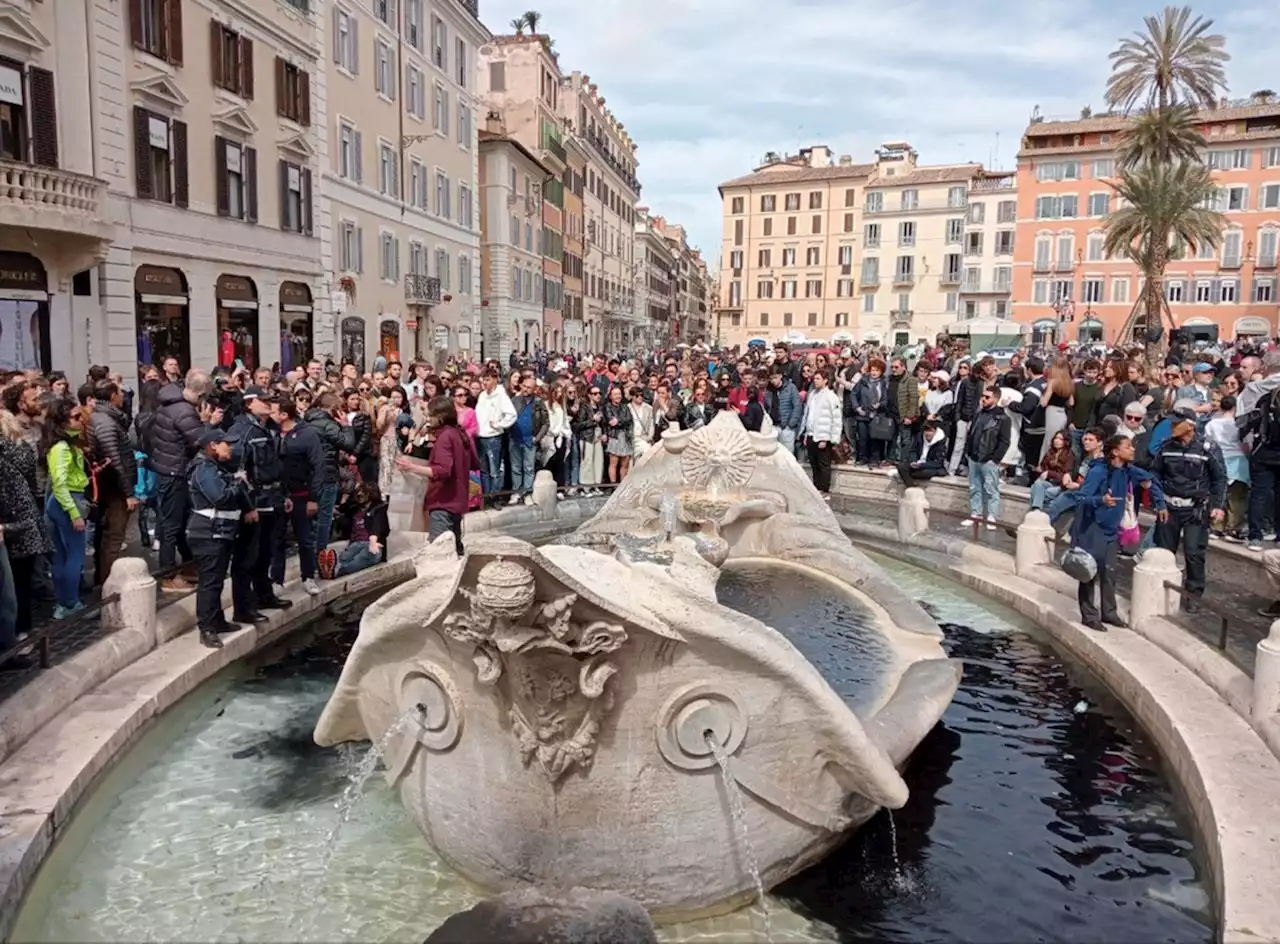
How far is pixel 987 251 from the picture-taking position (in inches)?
2859

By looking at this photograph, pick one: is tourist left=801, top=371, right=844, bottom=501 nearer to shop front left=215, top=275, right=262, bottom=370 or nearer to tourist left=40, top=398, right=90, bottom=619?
tourist left=40, top=398, right=90, bottom=619

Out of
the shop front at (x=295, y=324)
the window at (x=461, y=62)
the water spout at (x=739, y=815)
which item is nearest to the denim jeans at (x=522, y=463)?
the water spout at (x=739, y=815)

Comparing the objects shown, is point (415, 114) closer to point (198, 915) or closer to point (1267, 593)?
point (1267, 593)

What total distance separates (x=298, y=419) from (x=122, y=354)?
12515mm

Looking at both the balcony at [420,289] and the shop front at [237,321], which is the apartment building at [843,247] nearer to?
the balcony at [420,289]

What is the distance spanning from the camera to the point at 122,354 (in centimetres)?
1923

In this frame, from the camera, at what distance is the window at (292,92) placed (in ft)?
82.4

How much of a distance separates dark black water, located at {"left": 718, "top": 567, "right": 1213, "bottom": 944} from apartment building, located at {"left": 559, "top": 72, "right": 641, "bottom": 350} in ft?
187

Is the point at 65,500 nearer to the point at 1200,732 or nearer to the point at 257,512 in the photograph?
the point at 257,512

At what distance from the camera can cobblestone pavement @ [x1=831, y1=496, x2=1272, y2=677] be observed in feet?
24.3

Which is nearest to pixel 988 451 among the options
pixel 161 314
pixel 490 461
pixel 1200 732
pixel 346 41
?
pixel 490 461

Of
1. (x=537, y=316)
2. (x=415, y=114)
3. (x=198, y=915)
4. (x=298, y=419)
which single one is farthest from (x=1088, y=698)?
(x=537, y=316)

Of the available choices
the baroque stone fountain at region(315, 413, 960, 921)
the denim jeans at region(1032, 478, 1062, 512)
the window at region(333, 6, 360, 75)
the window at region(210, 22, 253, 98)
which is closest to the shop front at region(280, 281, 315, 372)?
the window at region(210, 22, 253, 98)

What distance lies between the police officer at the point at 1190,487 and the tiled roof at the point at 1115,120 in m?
55.8
